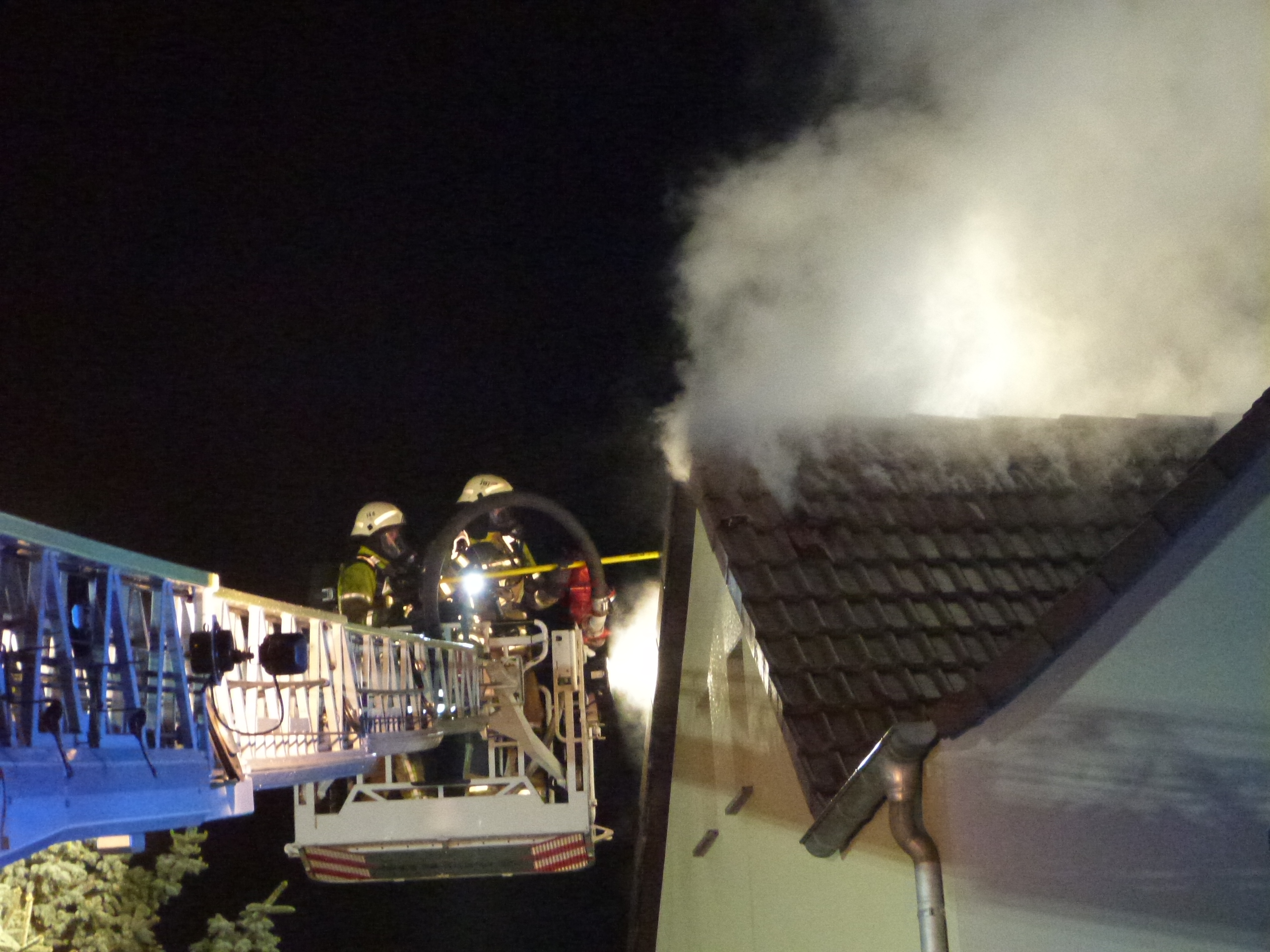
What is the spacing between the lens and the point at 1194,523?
345cm

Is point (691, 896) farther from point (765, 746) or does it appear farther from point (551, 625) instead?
point (551, 625)

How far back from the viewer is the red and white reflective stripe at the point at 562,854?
8055 millimetres

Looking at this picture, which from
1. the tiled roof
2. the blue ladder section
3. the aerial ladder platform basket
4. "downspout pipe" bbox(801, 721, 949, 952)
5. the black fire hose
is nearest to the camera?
the blue ladder section

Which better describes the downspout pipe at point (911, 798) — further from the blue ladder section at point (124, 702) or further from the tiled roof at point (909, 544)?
the blue ladder section at point (124, 702)

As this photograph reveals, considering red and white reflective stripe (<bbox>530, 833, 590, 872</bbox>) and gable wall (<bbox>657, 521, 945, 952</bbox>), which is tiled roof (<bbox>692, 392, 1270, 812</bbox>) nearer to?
gable wall (<bbox>657, 521, 945, 952</bbox>)

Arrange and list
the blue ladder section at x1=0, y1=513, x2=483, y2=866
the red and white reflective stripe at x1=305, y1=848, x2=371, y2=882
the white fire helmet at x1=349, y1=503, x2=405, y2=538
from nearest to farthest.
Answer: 1. the blue ladder section at x1=0, y1=513, x2=483, y2=866
2. the red and white reflective stripe at x1=305, y1=848, x2=371, y2=882
3. the white fire helmet at x1=349, y1=503, x2=405, y2=538

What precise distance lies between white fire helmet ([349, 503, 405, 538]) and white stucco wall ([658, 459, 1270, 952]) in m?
4.77

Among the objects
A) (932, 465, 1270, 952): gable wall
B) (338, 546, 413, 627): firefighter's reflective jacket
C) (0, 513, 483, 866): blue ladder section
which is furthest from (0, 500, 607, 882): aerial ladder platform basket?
(932, 465, 1270, 952): gable wall

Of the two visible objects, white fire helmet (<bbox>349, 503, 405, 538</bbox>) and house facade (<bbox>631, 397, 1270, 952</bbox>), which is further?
white fire helmet (<bbox>349, 503, 405, 538</bbox>)

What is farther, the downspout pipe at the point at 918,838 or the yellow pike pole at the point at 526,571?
the yellow pike pole at the point at 526,571

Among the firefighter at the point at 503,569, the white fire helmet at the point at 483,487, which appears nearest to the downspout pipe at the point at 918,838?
the firefighter at the point at 503,569

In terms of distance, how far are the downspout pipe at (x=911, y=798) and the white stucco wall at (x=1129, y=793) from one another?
0.18 ft

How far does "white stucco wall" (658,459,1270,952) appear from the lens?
132 inches

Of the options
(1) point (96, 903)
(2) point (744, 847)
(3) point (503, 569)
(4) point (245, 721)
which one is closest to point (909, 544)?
(2) point (744, 847)
